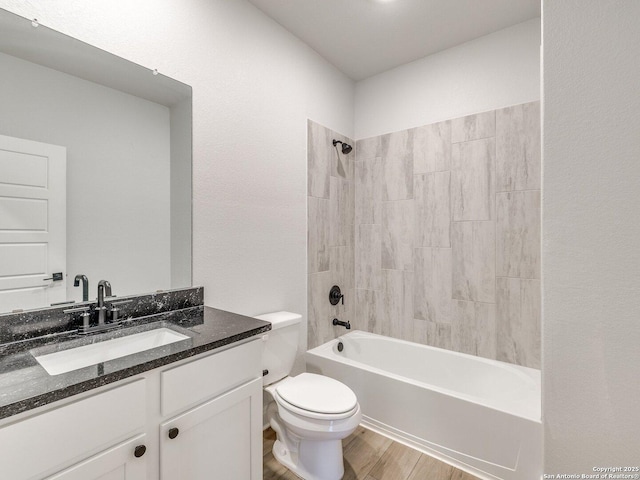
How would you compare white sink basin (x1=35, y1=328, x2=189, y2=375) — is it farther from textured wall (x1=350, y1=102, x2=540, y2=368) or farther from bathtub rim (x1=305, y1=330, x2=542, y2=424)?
textured wall (x1=350, y1=102, x2=540, y2=368)

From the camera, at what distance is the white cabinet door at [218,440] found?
40.1 inches

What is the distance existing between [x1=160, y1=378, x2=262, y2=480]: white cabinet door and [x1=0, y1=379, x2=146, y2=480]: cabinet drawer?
14cm

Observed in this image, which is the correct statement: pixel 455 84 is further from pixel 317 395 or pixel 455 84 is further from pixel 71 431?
pixel 71 431

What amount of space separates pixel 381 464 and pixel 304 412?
2.19ft

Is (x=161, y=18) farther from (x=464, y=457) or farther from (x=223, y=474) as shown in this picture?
(x=464, y=457)

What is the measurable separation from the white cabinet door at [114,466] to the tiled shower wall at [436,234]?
160 cm

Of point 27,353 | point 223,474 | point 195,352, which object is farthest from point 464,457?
point 27,353

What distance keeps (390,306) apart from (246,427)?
67.9 inches

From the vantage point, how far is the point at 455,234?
2.38 metres

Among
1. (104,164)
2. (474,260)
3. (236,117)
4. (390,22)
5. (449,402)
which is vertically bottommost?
A: (449,402)

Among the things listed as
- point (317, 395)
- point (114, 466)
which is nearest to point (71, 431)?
point (114, 466)

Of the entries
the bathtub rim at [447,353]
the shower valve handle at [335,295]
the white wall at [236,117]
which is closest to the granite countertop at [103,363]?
the white wall at [236,117]

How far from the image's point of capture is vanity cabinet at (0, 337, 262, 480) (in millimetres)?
753

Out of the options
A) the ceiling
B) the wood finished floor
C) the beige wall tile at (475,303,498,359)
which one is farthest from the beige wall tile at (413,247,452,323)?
the ceiling
